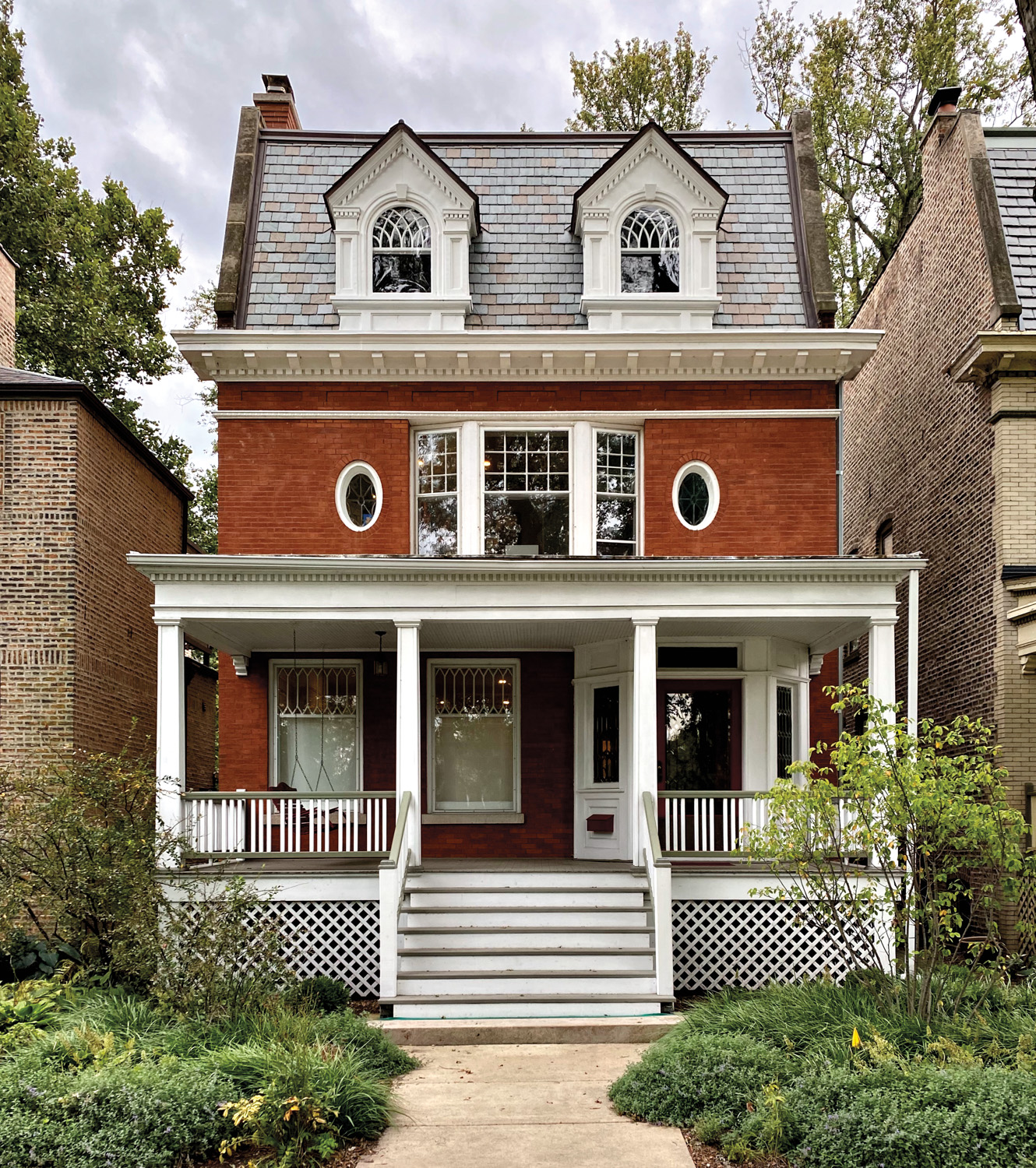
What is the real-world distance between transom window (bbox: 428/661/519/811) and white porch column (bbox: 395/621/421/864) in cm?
272

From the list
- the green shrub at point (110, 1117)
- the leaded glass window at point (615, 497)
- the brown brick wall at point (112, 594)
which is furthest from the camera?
the leaded glass window at point (615, 497)

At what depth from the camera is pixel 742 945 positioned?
10.8 m

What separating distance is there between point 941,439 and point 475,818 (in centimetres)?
831

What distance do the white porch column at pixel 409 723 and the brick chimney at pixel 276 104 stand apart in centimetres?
955

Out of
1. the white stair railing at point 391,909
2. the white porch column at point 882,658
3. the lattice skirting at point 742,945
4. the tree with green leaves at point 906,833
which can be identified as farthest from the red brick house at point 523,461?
the tree with green leaves at point 906,833

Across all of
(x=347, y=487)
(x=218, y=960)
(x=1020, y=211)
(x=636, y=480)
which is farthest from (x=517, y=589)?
(x=1020, y=211)

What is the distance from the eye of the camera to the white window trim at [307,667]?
1390 centimetres

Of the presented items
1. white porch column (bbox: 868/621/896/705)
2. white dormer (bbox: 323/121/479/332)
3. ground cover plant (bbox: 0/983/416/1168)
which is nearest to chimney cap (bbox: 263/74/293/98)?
white dormer (bbox: 323/121/479/332)

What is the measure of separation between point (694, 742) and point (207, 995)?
739 cm

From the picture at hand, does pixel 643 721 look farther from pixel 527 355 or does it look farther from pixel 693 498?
pixel 527 355

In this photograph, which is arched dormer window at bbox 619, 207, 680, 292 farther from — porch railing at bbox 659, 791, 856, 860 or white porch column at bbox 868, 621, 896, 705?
porch railing at bbox 659, 791, 856, 860

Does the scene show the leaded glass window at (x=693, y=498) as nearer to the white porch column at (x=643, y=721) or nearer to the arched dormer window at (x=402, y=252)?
the white porch column at (x=643, y=721)

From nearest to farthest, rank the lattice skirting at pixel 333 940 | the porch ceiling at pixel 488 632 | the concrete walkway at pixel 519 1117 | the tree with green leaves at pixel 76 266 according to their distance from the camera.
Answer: the concrete walkway at pixel 519 1117 → the lattice skirting at pixel 333 940 → the porch ceiling at pixel 488 632 → the tree with green leaves at pixel 76 266

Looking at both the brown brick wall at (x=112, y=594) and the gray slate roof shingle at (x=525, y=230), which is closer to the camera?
the brown brick wall at (x=112, y=594)
